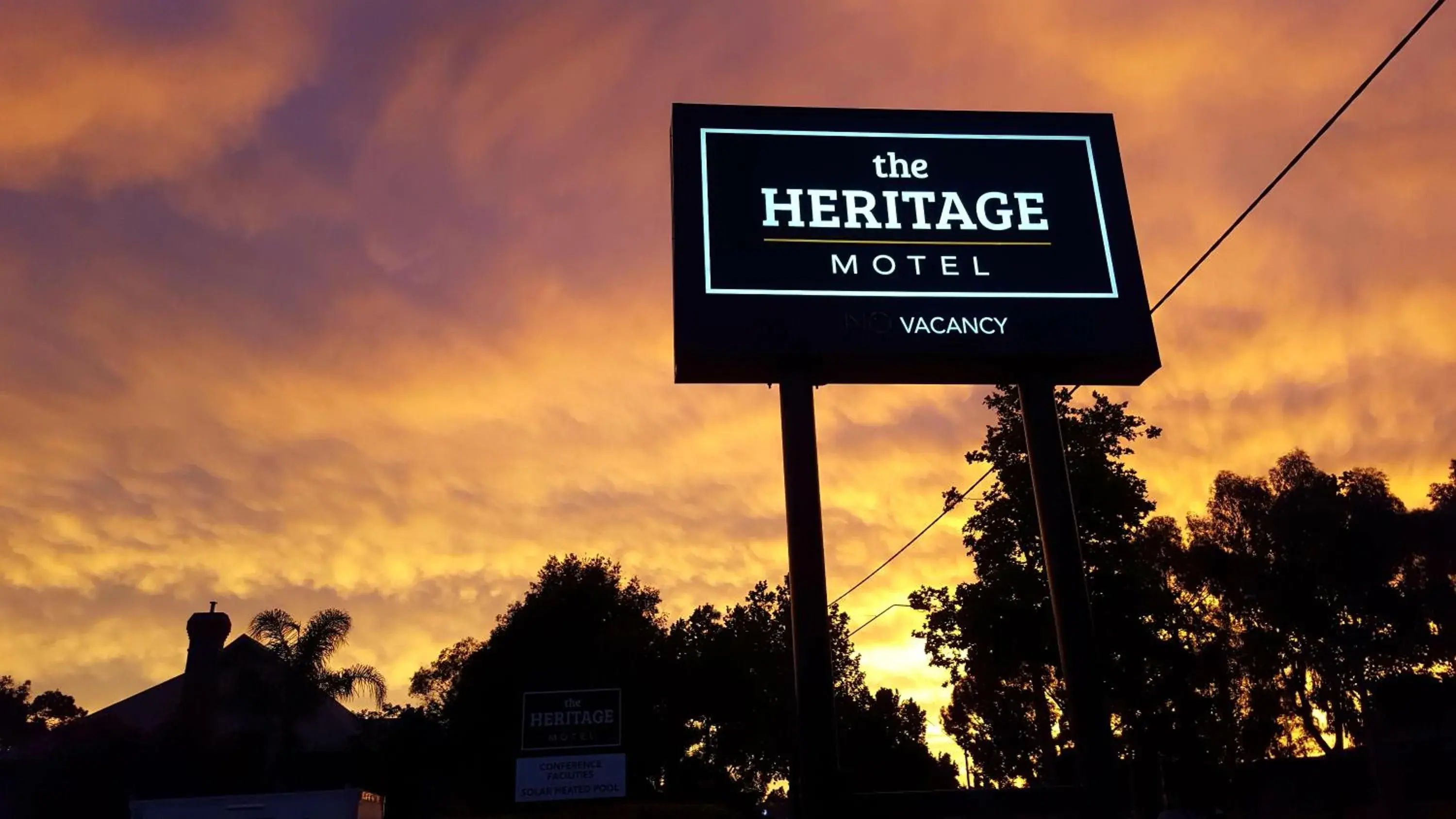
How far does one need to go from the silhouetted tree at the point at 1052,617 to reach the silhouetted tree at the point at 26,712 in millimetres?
84312

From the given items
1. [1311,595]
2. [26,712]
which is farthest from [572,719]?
[26,712]

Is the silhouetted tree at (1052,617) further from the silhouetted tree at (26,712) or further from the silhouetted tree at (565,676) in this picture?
the silhouetted tree at (26,712)

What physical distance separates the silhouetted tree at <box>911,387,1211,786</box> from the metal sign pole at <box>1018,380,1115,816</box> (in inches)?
837

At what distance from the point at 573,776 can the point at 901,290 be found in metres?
19.6

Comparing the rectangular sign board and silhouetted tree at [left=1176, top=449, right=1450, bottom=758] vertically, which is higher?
silhouetted tree at [left=1176, top=449, right=1450, bottom=758]

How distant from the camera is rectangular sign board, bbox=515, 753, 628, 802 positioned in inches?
1093

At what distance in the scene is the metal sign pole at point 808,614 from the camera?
1169 centimetres

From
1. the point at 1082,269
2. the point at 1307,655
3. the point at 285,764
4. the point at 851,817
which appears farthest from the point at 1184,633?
the point at 285,764

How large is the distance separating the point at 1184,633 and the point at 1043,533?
123 ft

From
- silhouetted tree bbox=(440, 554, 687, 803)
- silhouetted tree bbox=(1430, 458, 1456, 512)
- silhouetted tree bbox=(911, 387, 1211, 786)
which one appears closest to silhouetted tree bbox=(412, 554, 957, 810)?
silhouetted tree bbox=(440, 554, 687, 803)

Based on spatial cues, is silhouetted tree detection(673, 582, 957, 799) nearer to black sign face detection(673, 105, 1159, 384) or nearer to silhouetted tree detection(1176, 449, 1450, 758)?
silhouetted tree detection(1176, 449, 1450, 758)

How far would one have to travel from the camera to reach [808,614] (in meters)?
12.2

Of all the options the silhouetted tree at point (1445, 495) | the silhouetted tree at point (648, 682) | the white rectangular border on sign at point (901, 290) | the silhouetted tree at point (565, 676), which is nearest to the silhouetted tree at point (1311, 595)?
the silhouetted tree at point (1445, 495)

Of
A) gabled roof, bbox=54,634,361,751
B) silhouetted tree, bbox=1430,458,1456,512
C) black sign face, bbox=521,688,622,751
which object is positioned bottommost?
black sign face, bbox=521,688,622,751
